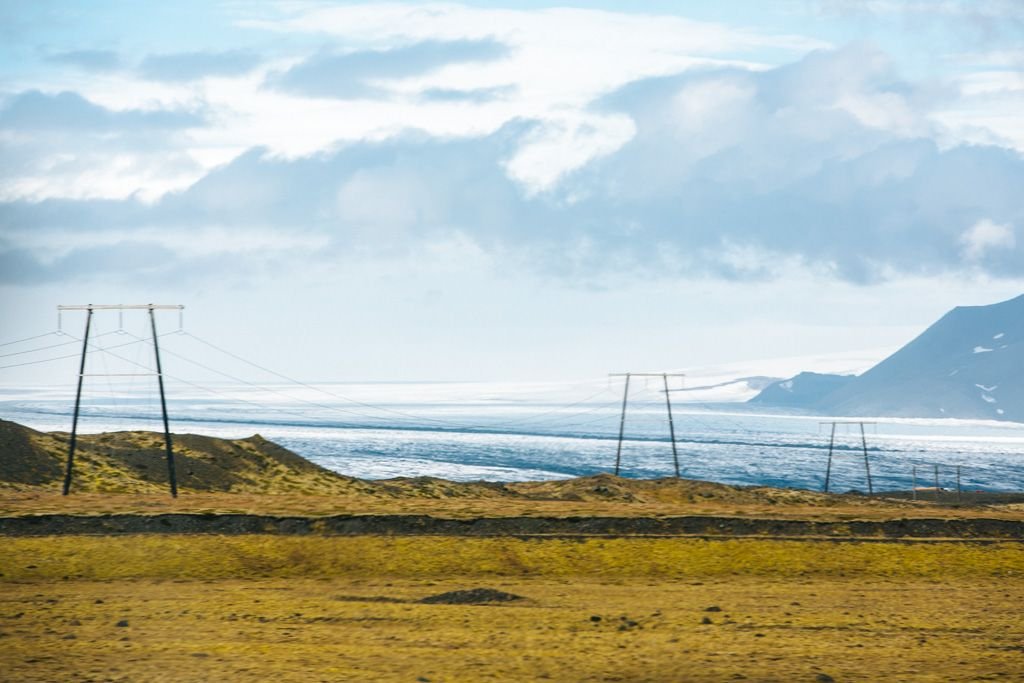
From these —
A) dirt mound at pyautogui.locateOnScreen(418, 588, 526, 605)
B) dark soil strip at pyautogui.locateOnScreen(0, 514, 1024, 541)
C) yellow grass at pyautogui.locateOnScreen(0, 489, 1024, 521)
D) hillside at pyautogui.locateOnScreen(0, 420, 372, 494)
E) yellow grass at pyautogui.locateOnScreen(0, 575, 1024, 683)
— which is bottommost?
yellow grass at pyautogui.locateOnScreen(0, 575, 1024, 683)

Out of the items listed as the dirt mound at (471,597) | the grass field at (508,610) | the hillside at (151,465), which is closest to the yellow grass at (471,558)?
the grass field at (508,610)

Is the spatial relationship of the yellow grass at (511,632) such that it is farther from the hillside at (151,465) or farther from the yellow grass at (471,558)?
the hillside at (151,465)

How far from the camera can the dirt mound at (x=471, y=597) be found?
139ft

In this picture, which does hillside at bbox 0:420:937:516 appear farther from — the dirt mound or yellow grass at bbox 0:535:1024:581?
the dirt mound

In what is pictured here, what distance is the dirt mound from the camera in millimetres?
42469

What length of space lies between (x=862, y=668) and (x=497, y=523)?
24579mm

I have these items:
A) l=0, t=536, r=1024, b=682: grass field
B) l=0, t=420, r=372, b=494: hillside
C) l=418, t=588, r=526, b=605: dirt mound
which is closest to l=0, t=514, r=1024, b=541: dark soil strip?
l=0, t=536, r=1024, b=682: grass field

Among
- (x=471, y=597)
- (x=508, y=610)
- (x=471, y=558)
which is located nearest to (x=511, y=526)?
(x=471, y=558)

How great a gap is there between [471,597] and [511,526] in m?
12.6

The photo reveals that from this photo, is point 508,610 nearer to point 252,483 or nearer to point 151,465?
point 252,483

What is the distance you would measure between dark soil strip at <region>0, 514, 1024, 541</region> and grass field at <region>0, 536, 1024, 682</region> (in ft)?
4.97

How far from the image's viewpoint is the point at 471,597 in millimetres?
43094

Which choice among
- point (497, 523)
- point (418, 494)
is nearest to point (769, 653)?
point (497, 523)

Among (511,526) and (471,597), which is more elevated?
(511,526)
